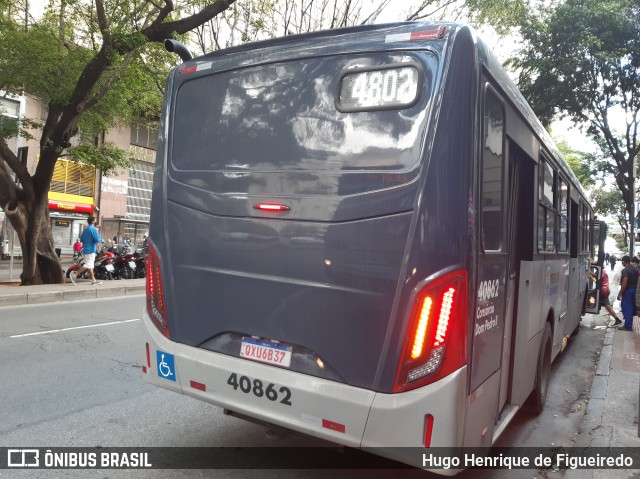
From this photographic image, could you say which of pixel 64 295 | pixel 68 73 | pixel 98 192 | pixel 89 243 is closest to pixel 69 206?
pixel 98 192

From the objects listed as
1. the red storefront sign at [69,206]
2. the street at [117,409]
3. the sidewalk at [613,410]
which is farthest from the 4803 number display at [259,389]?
the red storefront sign at [69,206]

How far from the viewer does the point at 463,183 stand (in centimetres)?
269

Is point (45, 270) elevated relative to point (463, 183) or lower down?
lower down

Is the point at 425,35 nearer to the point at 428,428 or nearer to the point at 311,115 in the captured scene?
the point at 311,115

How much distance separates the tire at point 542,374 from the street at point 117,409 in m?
0.13

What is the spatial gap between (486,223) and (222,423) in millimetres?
2800

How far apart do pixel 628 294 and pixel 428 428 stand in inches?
386

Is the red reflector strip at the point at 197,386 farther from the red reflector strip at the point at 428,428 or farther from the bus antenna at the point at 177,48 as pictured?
the bus antenna at the point at 177,48

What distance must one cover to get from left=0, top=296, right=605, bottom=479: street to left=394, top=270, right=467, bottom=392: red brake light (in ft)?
3.93

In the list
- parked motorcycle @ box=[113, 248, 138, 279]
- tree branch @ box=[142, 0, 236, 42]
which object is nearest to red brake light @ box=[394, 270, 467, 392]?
tree branch @ box=[142, 0, 236, 42]

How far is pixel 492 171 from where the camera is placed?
3123 millimetres

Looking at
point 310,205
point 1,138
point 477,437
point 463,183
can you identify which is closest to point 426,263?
point 463,183

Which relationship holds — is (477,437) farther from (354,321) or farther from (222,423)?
(222,423)

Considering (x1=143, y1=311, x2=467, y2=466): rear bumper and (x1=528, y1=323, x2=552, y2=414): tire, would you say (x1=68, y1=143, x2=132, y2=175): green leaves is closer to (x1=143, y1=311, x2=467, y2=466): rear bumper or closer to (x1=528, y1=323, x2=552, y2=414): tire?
(x1=143, y1=311, x2=467, y2=466): rear bumper
